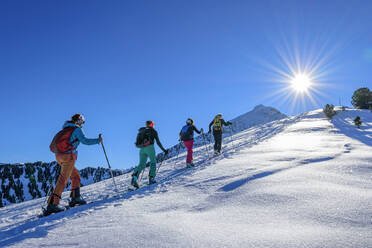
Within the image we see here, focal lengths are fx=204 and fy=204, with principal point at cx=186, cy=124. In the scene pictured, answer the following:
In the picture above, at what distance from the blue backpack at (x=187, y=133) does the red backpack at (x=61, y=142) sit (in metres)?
5.50

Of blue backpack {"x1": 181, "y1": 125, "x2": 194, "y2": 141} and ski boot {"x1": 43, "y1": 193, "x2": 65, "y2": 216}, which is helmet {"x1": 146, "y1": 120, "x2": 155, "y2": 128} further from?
ski boot {"x1": 43, "y1": 193, "x2": 65, "y2": 216}

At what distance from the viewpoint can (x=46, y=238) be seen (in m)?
2.85

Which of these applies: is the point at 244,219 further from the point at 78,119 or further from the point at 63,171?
the point at 78,119

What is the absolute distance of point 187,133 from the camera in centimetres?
969

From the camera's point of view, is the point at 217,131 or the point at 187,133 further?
the point at 217,131

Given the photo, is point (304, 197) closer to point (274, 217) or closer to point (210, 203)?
point (274, 217)

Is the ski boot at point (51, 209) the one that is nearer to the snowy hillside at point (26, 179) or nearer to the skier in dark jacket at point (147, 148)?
the skier in dark jacket at point (147, 148)

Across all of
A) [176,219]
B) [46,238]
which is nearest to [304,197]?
[176,219]

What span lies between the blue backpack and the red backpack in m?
5.50

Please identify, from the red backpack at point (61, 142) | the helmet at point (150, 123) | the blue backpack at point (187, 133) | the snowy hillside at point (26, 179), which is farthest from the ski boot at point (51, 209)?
the snowy hillside at point (26, 179)

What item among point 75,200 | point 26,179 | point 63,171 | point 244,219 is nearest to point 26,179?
point 26,179

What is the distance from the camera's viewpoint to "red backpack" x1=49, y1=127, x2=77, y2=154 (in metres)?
4.88

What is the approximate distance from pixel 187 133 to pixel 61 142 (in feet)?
18.7

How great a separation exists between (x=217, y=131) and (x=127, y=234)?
9.41 m
